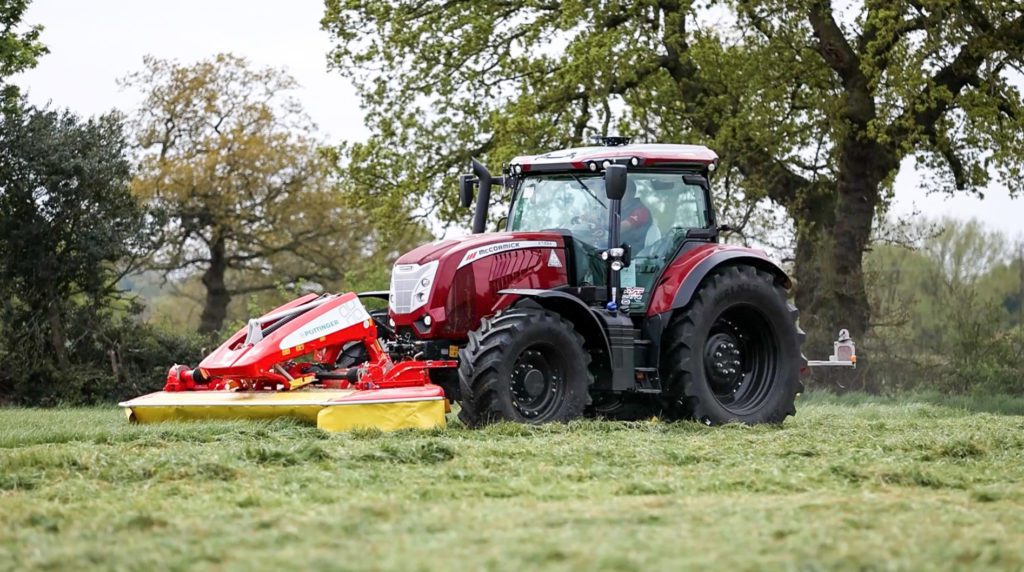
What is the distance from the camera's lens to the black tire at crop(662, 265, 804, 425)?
38.1 feet

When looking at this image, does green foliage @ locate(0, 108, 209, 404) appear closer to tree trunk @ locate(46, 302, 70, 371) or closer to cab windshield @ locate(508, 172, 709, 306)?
tree trunk @ locate(46, 302, 70, 371)

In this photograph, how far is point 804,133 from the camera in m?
23.7

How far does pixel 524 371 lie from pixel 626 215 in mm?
1697

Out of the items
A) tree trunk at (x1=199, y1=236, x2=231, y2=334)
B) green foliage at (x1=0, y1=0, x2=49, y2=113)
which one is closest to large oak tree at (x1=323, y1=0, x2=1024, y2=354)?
Answer: green foliage at (x1=0, y1=0, x2=49, y2=113)

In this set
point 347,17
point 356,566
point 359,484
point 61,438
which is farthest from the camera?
point 347,17

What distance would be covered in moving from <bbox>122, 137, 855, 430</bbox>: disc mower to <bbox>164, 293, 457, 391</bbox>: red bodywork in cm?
2

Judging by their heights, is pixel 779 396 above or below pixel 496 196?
below

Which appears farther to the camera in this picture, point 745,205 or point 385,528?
point 745,205

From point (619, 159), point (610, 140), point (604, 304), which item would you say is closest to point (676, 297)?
point (604, 304)

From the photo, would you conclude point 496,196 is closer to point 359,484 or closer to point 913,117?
point 913,117

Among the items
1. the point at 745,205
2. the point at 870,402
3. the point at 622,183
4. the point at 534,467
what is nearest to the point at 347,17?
the point at 745,205

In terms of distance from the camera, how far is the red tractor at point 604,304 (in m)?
11.1

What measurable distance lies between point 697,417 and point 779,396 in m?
1.13

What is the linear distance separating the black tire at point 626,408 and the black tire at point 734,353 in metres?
0.24
